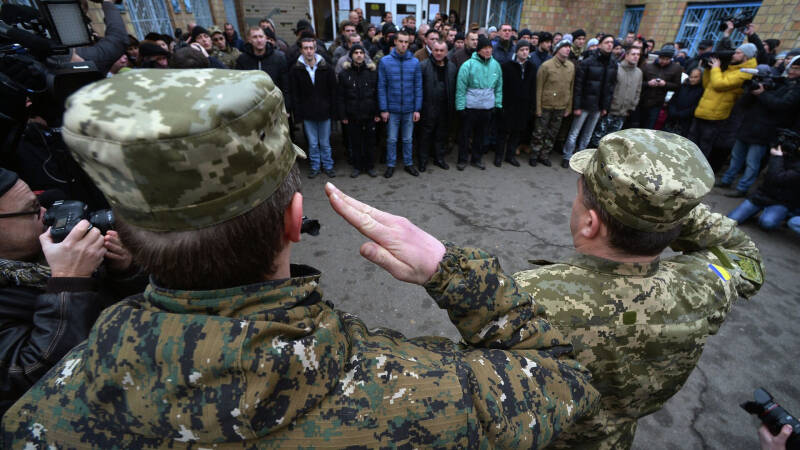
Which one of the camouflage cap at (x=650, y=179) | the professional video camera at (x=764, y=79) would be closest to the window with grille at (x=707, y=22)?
the professional video camera at (x=764, y=79)

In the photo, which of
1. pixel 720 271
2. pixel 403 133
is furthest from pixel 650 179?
pixel 403 133

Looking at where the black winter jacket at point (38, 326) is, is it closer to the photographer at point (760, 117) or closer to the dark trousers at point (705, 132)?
the photographer at point (760, 117)

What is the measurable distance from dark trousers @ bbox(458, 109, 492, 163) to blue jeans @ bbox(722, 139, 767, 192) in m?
Answer: 3.77

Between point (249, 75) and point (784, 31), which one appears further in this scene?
point (784, 31)

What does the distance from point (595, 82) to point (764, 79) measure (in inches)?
81.4

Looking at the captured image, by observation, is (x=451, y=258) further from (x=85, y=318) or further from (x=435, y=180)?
(x=435, y=180)

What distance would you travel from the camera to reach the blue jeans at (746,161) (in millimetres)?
5234

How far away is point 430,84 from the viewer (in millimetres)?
5742

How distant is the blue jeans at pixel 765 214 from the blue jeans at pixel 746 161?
967 millimetres

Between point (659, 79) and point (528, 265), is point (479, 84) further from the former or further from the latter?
point (659, 79)

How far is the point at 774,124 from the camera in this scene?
195 inches

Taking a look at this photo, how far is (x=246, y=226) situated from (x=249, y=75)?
1.02ft

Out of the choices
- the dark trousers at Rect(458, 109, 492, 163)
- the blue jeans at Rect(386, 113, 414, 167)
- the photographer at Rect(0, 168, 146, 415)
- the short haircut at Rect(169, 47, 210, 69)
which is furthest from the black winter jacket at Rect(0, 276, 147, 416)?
the dark trousers at Rect(458, 109, 492, 163)

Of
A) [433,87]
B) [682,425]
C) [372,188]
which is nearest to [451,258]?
[682,425]
